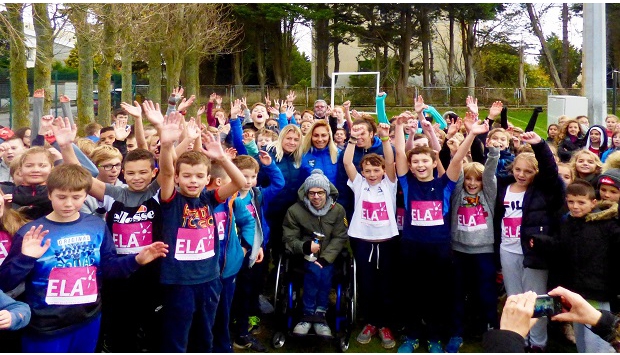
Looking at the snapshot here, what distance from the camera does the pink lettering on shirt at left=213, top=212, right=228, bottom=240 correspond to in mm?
4078

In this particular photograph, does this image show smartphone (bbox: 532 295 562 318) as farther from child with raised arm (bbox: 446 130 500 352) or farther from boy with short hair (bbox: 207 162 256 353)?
child with raised arm (bbox: 446 130 500 352)

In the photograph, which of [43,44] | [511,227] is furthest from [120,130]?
[43,44]

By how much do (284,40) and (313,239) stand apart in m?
33.2

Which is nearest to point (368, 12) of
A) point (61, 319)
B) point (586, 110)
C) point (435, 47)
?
point (435, 47)

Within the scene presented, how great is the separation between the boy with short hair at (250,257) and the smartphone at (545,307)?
8.95ft

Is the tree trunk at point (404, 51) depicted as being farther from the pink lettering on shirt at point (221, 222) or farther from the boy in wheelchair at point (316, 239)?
the pink lettering on shirt at point (221, 222)

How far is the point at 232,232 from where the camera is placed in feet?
13.9

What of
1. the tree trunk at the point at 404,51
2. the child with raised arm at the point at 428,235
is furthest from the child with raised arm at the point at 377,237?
the tree trunk at the point at 404,51

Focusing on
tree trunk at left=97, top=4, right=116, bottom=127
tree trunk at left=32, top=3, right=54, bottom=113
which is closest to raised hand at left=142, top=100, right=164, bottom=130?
tree trunk at left=32, top=3, right=54, bottom=113

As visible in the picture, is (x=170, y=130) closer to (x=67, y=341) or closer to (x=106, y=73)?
(x=67, y=341)

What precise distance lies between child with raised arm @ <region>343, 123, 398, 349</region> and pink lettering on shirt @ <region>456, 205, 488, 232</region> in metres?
0.57

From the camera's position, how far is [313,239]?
4.86 m

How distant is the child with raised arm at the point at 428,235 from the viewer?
466cm

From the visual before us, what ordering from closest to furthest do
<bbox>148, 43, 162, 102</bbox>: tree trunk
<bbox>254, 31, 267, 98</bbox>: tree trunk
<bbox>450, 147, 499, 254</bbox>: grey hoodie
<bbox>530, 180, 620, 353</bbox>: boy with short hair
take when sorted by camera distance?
<bbox>530, 180, 620, 353</bbox>: boy with short hair → <bbox>450, 147, 499, 254</bbox>: grey hoodie → <bbox>148, 43, 162, 102</bbox>: tree trunk → <bbox>254, 31, 267, 98</bbox>: tree trunk
